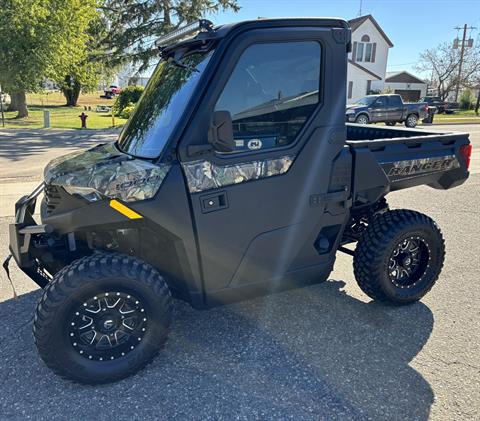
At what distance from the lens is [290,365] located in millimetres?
2932

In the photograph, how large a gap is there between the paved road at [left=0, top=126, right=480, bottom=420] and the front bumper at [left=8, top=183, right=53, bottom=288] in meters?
0.59

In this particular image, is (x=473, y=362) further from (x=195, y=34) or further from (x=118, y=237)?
(x=195, y=34)

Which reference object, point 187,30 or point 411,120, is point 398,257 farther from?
point 411,120

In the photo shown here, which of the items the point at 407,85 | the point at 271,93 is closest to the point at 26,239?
the point at 271,93

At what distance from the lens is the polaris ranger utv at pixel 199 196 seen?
2.60 m

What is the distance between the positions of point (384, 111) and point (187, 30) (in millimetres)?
21234

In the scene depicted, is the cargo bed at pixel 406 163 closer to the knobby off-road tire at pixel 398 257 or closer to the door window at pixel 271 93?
the knobby off-road tire at pixel 398 257

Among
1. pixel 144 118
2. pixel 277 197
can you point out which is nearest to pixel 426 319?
pixel 277 197

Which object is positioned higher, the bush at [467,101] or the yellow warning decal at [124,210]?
the bush at [467,101]

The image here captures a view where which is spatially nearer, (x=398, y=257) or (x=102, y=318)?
(x=102, y=318)

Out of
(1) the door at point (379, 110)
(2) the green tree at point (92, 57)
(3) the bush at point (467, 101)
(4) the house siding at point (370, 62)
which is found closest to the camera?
(1) the door at point (379, 110)

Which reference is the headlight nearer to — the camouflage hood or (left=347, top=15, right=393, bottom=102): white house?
the camouflage hood

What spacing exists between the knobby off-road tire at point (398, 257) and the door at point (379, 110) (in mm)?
19140

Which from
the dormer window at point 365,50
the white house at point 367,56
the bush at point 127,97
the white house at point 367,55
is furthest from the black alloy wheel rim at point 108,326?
the dormer window at point 365,50
